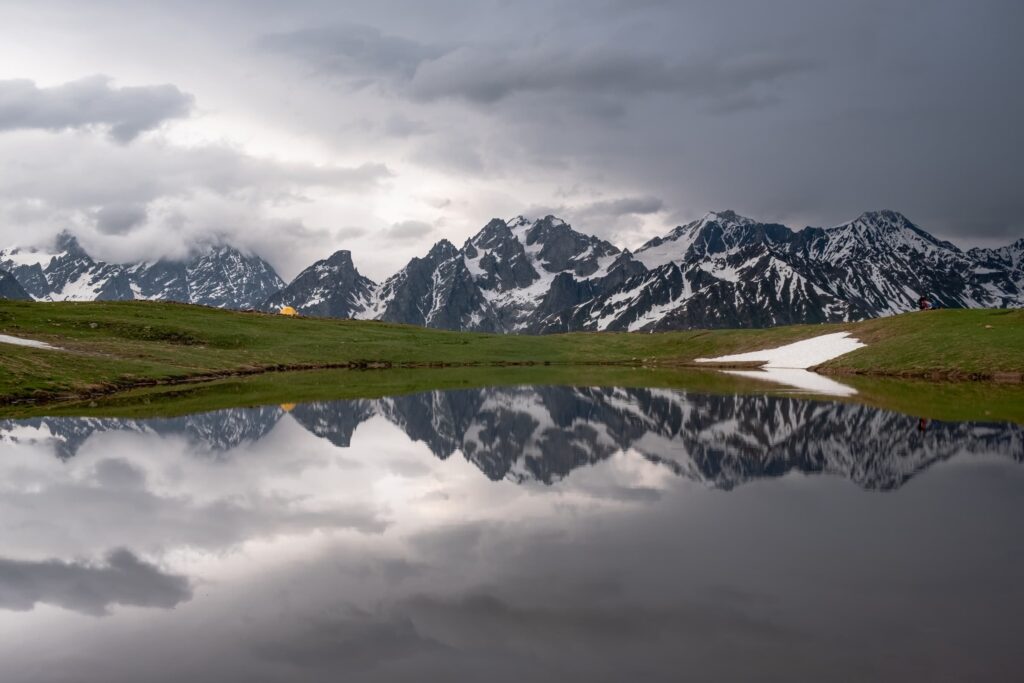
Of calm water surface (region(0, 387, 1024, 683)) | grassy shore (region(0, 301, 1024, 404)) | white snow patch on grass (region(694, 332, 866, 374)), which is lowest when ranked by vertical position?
calm water surface (region(0, 387, 1024, 683))

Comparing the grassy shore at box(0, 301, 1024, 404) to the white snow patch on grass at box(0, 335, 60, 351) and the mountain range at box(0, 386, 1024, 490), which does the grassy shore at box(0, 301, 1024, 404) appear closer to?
the white snow patch on grass at box(0, 335, 60, 351)

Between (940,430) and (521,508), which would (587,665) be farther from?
(940,430)

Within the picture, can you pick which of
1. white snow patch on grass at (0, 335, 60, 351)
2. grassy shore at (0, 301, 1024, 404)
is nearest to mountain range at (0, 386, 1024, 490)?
grassy shore at (0, 301, 1024, 404)

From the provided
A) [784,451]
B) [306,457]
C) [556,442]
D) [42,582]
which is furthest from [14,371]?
[784,451]

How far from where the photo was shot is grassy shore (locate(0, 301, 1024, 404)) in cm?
6184

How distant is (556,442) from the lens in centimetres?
3091

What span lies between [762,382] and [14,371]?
198 feet

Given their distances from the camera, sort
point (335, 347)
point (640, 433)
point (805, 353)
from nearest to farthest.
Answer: point (640, 433) < point (805, 353) < point (335, 347)

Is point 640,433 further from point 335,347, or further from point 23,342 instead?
point 335,347

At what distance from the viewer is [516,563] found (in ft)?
46.8

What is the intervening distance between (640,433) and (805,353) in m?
74.2

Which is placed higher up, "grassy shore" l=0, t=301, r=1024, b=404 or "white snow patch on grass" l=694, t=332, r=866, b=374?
"grassy shore" l=0, t=301, r=1024, b=404

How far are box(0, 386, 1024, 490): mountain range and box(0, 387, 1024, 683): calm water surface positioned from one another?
0.32 m

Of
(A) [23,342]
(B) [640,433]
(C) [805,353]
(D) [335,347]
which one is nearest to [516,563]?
(B) [640,433]
